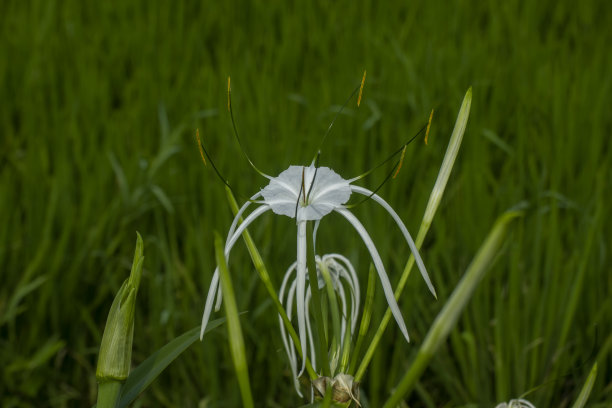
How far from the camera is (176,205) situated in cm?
143

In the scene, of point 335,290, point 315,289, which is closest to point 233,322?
point 315,289

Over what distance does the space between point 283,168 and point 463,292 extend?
42.8 inches

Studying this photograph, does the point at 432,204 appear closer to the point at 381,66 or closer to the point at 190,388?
the point at 190,388

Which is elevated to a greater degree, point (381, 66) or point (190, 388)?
point (381, 66)

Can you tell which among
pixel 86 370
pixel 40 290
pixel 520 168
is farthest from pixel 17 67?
pixel 520 168

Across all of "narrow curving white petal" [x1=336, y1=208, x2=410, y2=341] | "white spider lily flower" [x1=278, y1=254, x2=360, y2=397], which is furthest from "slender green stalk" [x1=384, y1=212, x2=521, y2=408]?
"white spider lily flower" [x1=278, y1=254, x2=360, y2=397]

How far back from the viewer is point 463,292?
288 millimetres

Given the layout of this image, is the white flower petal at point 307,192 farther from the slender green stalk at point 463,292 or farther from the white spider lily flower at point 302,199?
the slender green stalk at point 463,292

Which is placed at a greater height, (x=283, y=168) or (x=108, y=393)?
(x=283, y=168)

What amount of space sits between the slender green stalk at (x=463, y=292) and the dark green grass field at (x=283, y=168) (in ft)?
1.46

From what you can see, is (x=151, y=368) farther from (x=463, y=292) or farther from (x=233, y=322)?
(x=463, y=292)

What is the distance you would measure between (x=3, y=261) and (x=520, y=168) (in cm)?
102

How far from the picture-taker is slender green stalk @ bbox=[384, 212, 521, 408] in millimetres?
281

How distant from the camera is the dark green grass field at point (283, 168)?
3.51ft
